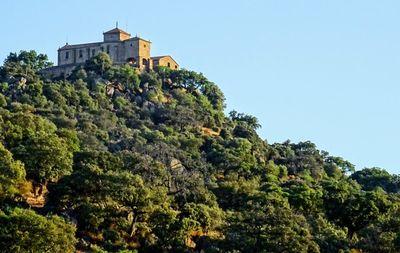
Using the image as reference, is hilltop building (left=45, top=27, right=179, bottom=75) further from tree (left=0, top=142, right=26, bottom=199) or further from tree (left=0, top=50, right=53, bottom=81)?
tree (left=0, top=142, right=26, bottom=199)

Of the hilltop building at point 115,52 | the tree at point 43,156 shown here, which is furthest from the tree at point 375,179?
the tree at point 43,156

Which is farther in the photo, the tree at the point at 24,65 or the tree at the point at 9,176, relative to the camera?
the tree at the point at 24,65

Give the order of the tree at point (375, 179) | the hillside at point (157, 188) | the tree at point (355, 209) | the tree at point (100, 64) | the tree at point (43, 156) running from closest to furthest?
the hillside at point (157, 188) → the tree at point (43, 156) → the tree at point (355, 209) → the tree at point (375, 179) → the tree at point (100, 64)

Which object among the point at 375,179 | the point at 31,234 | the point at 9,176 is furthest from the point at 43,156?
the point at 375,179

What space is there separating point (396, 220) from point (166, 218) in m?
17.7

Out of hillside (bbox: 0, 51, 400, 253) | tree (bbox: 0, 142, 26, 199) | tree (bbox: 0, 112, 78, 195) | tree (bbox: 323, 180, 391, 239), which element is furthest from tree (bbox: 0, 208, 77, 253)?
tree (bbox: 323, 180, 391, 239)

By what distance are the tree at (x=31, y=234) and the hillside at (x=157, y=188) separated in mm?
68

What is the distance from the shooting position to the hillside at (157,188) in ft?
206

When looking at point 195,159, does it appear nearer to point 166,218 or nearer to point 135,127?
point 135,127

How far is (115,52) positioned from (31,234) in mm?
91061

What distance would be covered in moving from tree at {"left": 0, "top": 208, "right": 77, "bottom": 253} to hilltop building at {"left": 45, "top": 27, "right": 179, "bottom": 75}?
8641 cm

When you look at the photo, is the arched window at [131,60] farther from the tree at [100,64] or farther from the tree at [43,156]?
the tree at [43,156]

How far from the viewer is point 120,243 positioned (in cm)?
6312

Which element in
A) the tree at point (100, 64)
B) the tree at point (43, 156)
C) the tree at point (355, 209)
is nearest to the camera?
the tree at point (43, 156)
